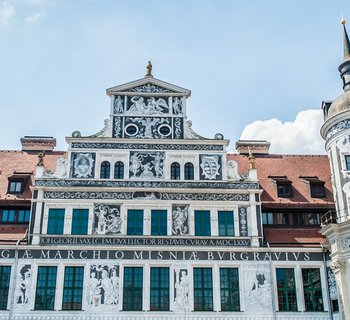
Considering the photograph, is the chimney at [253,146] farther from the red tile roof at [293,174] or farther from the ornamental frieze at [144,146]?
the ornamental frieze at [144,146]

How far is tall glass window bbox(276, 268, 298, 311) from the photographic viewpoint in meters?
25.0

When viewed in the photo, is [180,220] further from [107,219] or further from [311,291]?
[311,291]

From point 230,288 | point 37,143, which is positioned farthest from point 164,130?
point 37,143

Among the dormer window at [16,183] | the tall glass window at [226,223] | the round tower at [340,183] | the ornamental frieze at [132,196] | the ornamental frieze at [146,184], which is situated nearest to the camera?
the round tower at [340,183]

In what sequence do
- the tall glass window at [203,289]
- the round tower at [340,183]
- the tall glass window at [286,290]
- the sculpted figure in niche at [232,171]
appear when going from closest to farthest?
the round tower at [340,183] → the tall glass window at [203,289] → the tall glass window at [286,290] → the sculpted figure in niche at [232,171]

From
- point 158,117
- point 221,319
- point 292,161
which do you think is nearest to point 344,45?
point 292,161

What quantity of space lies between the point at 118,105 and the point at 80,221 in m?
6.44

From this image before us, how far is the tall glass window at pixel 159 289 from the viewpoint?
80.6 feet

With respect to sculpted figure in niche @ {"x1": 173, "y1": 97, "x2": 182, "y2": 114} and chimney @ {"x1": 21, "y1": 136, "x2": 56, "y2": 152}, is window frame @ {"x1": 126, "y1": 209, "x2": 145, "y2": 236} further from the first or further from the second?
chimney @ {"x1": 21, "y1": 136, "x2": 56, "y2": 152}

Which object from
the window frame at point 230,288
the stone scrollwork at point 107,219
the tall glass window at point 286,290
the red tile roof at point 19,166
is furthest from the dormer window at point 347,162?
the red tile roof at point 19,166

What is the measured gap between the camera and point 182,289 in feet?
81.7

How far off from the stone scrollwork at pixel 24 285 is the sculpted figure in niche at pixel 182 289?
6595mm

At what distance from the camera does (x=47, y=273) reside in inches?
982

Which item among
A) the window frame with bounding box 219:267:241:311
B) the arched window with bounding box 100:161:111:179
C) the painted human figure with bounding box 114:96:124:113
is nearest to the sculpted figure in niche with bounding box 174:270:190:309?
the window frame with bounding box 219:267:241:311
